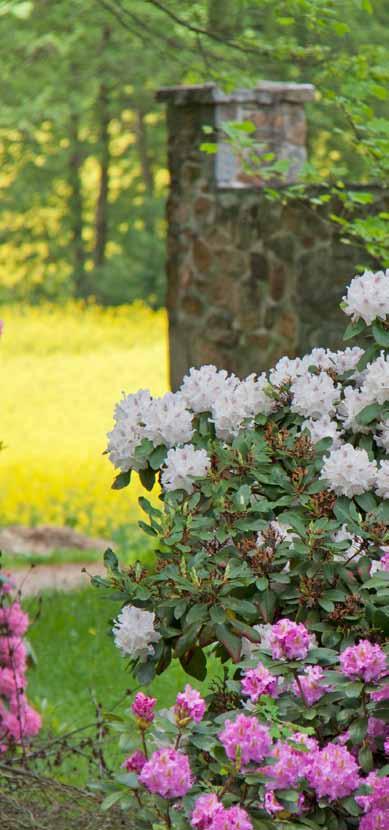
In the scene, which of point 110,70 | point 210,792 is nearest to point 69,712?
point 210,792

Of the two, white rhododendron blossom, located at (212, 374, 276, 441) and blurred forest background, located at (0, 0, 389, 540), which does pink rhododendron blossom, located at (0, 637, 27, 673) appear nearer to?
white rhododendron blossom, located at (212, 374, 276, 441)

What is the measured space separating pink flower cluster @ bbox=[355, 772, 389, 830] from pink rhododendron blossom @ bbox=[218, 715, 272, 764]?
324 millimetres

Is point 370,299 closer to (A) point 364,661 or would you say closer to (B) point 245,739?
(A) point 364,661

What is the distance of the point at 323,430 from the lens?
326 centimetres

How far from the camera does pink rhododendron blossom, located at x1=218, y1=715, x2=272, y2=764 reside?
2602 mm

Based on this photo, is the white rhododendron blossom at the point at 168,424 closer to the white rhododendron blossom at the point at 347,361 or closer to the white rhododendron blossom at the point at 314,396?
the white rhododendron blossom at the point at 314,396

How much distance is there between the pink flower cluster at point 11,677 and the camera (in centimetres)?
469

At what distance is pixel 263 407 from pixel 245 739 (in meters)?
1.03

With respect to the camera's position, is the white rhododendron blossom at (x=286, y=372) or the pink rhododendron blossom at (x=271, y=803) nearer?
the pink rhododendron blossom at (x=271, y=803)

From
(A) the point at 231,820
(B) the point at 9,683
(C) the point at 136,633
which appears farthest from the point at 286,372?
(B) the point at 9,683

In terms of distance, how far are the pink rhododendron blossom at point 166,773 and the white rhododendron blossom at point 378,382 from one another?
40.2 inches

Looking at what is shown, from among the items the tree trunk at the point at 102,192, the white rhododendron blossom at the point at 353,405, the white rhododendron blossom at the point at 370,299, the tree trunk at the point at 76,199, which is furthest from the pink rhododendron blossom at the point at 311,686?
the tree trunk at the point at 76,199

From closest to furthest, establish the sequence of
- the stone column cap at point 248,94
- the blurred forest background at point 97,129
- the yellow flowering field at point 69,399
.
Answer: the stone column cap at point 248,94
the yellow flowering field at point 69,399
the blurred forest background at point 97,129

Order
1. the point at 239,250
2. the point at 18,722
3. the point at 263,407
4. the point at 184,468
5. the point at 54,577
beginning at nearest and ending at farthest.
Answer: the point at 184,468, the point at 263,407, the point at 18,722, the point at 54,577, the point at 239,250
